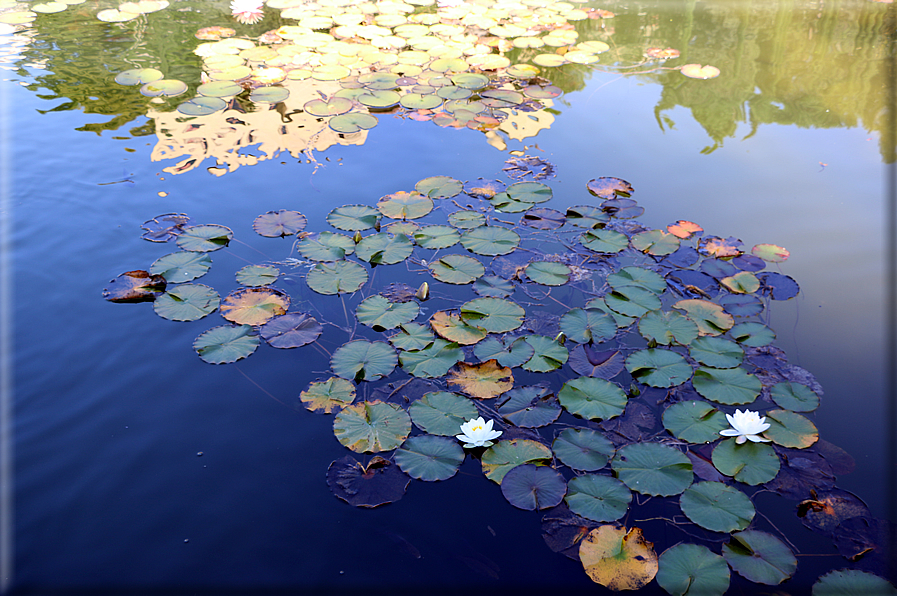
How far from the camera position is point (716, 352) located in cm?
249

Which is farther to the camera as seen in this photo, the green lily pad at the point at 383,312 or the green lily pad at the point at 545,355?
the green lily pad at the point at 383,312

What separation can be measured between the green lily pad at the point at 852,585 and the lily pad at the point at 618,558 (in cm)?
51

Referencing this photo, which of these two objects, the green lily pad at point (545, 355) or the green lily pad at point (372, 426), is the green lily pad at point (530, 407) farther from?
the green lily pad at point (372, 426)

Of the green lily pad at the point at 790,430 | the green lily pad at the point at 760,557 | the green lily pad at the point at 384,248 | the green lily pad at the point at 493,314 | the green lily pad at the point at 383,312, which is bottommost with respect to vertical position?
the green lily pad at the point at 760,557

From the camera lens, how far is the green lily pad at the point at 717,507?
1854 millimetres

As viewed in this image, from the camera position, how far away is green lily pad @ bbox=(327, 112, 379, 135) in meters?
4.33

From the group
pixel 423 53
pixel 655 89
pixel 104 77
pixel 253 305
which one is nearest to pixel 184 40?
pixel 104 77

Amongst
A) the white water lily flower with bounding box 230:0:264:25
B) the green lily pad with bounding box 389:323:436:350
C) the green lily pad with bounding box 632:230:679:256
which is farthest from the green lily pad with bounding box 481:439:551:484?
the white water lily flower with bounding box 230:0:264:25

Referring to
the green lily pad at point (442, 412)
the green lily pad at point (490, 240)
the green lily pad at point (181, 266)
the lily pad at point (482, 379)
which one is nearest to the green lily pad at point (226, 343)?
the green lily pad at point (181, 266)

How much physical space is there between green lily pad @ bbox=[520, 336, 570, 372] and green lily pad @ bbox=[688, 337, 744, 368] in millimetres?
607

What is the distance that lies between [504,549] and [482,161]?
112 inches

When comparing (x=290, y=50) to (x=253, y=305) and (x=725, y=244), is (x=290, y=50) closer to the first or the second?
(x=253, y=305)

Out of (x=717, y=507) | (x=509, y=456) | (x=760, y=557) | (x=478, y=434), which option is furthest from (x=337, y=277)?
(x=760, y=557)

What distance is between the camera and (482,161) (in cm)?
397
